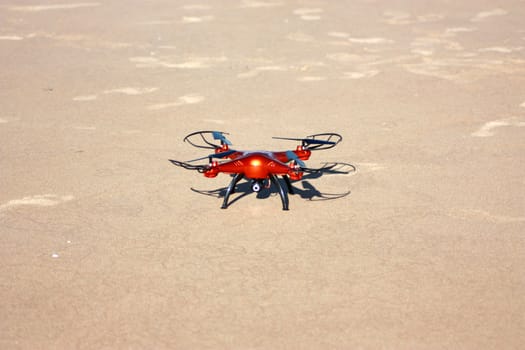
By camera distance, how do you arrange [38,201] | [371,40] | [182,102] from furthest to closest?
1. [371,40]
2. [182,102]
3. [38,201]

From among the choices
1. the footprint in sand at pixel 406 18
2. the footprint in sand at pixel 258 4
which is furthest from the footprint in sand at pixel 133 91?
the footprint in sand at pixel 406 18

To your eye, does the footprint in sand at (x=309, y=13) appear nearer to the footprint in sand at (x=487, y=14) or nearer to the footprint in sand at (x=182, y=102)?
the footprint in sand at (x=487, y=14)

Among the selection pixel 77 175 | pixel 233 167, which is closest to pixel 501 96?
pixel 233 167

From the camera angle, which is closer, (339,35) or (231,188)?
(231,188)

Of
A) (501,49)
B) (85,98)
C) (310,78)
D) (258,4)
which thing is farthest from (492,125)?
(258,4)

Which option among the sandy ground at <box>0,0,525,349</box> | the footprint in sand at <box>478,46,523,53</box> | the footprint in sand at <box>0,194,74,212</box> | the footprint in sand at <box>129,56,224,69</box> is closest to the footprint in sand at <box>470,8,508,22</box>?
the sandy ground at <box>0,0,525,349</box>

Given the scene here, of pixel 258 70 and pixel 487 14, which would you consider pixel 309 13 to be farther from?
pixel 258 70

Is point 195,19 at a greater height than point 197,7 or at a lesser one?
lesser

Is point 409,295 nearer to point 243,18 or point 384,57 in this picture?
point 384,57
